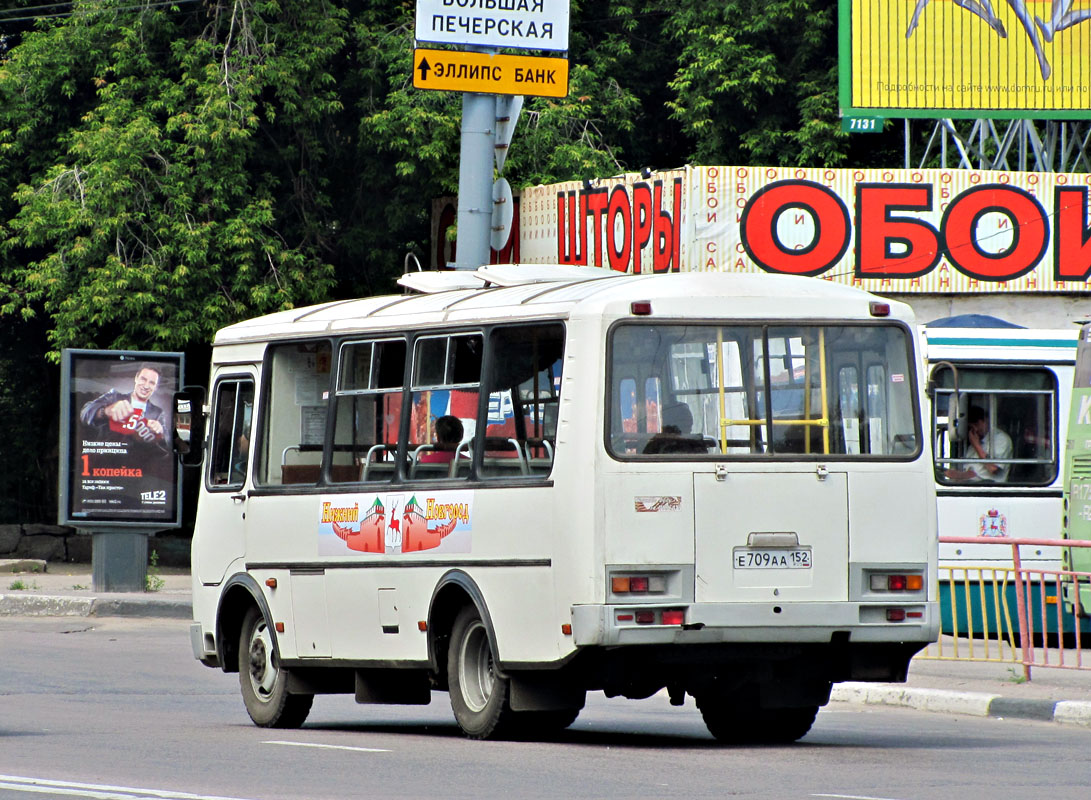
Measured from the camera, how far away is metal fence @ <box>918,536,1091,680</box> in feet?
46.8

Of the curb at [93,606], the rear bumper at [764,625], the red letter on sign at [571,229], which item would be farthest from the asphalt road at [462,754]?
the red letter on sign at [571,229]

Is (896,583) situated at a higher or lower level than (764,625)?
higher

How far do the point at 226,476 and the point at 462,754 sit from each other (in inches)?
145

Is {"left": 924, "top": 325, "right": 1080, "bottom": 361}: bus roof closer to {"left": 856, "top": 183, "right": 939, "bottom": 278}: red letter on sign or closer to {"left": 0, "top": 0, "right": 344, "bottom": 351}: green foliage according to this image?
{"left": 856, "top": 183, "right": 939, "bottom": 278}: red letter on sign

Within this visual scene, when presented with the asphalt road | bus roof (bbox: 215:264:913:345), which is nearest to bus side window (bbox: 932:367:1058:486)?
the asphalt road

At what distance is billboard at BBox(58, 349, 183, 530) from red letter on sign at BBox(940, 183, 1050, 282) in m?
9.52

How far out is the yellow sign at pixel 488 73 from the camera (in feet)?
63.0

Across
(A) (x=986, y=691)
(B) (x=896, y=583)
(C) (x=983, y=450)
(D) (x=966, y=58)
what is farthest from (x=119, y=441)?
(B) (x=896, y=583)

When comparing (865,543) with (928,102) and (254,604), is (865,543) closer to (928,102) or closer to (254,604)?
(254,604)

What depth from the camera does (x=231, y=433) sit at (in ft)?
43.3

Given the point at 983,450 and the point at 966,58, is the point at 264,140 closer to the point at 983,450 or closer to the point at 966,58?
the point at 966,58

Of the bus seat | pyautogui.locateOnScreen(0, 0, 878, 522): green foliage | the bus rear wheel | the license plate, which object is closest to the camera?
the license plate

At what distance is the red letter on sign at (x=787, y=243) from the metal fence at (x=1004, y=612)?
9.23 meters

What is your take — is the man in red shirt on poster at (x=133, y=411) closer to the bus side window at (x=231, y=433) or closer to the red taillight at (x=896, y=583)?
the bus side window at (x=231, y=433)
